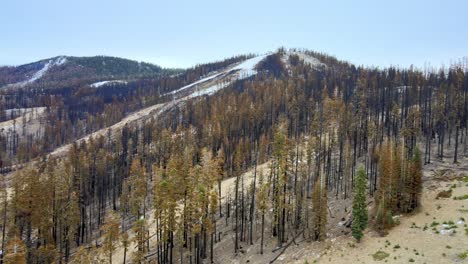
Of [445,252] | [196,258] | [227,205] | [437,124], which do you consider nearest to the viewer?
[445,252]

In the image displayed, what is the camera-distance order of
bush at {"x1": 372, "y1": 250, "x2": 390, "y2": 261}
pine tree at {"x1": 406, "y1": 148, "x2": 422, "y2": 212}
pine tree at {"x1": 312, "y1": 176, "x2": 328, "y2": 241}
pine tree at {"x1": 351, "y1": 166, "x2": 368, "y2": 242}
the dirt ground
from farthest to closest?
pine tree at {"x1": 406, "y1": 148, "x2": 422, "y2": 212} → pine tree at {"x1": 312, "y1": 176, "x2": 328, "y2": 241} → pine tree at {"x1": 351, "y1": 166, "x2": 368, "y2": 242} → bush at {"x1": 372, "y1": 250, "x2": 390, "y2": 261} → the dirt ground

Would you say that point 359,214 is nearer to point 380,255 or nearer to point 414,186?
point 380,255

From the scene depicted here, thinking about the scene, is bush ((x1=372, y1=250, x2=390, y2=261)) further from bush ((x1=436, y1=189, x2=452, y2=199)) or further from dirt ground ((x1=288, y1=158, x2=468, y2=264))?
bush ((x1=436, y1=189, x2=452, y2=199))

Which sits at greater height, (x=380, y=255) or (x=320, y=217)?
(x=320, y=217)

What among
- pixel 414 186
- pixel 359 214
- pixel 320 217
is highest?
pixel 414 186

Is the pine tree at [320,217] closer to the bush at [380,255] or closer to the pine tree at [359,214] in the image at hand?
the pine tree at [359,214]

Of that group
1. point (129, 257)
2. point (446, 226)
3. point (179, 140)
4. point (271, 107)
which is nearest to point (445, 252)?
point (446, 226)

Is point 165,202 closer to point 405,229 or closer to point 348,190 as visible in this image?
point 405,229

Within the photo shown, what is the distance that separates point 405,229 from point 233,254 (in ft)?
88.3

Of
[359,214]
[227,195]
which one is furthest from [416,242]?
[227,195]

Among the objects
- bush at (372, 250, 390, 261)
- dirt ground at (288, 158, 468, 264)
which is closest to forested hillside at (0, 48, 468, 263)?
dirt ground at (288, 158, 468, 264)

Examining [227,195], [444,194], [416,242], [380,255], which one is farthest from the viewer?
[227,195]

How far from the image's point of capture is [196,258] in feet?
184

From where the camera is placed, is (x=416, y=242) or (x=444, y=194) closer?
(x=416, y=242)
